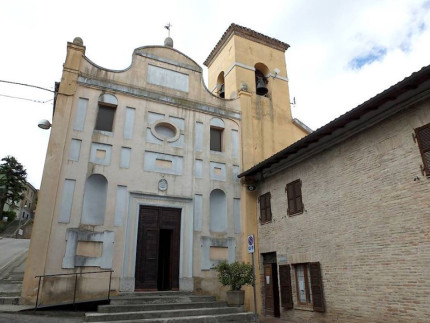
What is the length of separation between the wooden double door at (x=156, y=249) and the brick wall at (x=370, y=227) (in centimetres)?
436

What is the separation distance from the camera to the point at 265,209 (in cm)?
1367

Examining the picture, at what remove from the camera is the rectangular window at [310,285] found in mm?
9938

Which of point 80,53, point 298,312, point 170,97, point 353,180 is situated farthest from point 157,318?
point 80,53

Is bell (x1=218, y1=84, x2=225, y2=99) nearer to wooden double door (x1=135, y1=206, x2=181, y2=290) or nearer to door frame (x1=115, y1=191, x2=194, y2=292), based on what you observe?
door frame (x1=115, y1=191, x2=194, y2=292)

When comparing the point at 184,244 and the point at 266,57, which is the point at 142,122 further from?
the point at 266,57

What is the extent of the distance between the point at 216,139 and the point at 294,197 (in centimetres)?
507

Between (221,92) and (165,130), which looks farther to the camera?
(221,92)

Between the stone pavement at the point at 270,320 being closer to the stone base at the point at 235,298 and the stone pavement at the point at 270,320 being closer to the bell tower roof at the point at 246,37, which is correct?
the stone base at the point at 235,298

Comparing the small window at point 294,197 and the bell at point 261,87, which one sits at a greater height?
the bell at point 261,87

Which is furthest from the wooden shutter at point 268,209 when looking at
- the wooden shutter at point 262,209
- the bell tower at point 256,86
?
the bell tower at point 256,86

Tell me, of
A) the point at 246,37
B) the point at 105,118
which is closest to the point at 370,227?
the point at 105,118

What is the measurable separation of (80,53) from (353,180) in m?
11.2

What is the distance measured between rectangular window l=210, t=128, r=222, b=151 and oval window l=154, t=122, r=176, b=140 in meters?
1.97

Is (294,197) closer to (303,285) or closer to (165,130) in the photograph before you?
(303,285)
